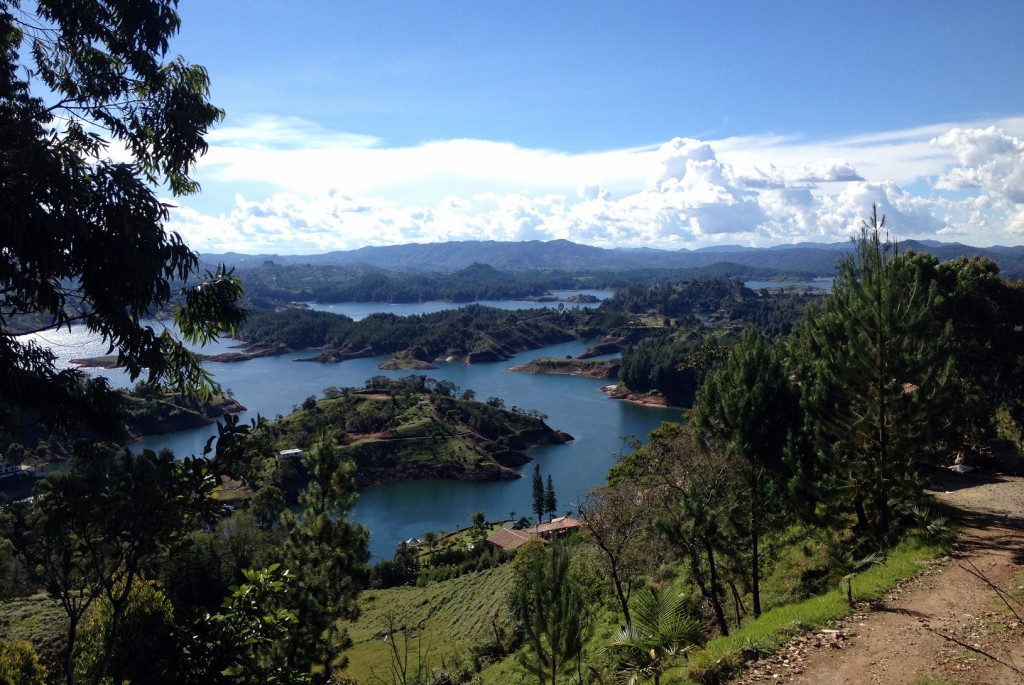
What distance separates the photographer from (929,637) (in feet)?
18.9

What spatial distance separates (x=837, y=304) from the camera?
1019cm

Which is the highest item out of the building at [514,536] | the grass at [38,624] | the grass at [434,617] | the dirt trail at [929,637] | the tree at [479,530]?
the dirt trail at [929,637]

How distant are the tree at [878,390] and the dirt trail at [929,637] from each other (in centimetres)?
122

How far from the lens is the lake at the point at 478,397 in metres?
37.1

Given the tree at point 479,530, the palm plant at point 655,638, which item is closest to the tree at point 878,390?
the palm plant at point 655,638

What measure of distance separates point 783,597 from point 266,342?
9275cm

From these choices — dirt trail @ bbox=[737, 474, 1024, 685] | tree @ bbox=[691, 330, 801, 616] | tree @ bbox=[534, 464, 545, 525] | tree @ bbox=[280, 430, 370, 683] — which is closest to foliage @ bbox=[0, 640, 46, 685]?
tree @ bbox=[280, 430, 370, 683]

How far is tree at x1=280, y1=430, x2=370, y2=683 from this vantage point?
23.9 ft

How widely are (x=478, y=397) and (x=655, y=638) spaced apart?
191ft

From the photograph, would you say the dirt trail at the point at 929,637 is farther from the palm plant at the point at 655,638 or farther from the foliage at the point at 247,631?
the foliage at the point at 247,631

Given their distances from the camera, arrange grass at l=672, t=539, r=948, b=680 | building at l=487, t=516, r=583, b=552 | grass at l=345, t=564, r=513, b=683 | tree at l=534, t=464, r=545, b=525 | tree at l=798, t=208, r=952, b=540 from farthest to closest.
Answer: tree at l=534, t=464, r=545, b=525 < building at l=487, t=516, r=583, b=552 < grass at l=345, t=564, r=513, b=683 < tree at l=798, t=208, r=952, b=540 < grass at l=672, t=539, r=948, b=680

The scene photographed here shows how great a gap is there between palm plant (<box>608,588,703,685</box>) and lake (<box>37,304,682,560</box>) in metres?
8.98

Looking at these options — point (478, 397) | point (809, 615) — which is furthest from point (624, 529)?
point (478, 397)

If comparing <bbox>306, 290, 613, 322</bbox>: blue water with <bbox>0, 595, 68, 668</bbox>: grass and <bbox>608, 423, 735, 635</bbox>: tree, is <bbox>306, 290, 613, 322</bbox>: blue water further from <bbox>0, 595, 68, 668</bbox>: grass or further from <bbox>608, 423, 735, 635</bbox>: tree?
<bbox>608, 423, 735, 635</bbox>: tree
